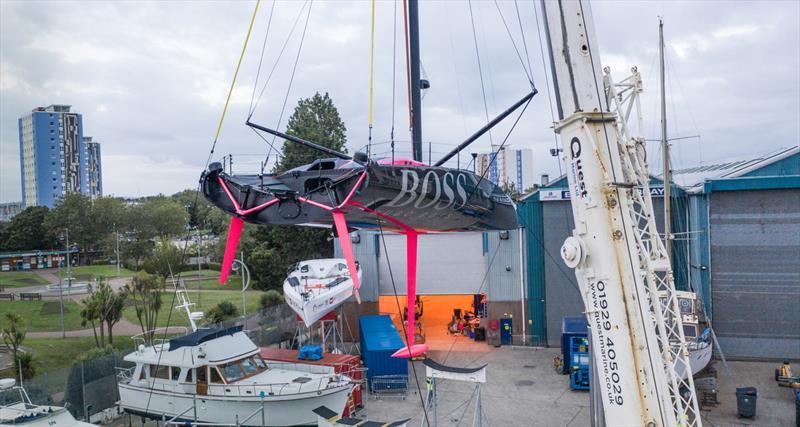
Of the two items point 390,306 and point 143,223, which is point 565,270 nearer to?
point 390,306

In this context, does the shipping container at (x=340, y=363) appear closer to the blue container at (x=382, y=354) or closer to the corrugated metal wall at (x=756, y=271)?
the blue container at (x=382, y=354)

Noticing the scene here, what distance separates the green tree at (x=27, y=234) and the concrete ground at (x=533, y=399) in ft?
127

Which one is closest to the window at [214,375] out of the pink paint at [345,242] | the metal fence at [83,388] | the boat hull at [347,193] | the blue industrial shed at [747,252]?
the metal fence at [83,388]

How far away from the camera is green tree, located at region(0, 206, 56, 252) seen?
4462cm

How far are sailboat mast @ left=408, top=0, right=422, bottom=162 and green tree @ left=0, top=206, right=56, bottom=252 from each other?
1690 inches

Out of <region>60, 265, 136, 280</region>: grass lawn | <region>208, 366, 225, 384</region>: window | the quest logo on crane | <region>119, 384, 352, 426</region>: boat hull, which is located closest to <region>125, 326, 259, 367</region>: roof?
<region>208, 366, 225, 384</region>: window

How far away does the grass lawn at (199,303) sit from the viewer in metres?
29.0

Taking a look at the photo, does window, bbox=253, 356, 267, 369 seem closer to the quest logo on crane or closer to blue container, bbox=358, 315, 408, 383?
blue container, bbox=358, 315, 408, 383

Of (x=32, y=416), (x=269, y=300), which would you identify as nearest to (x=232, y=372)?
(x=32, y=416)

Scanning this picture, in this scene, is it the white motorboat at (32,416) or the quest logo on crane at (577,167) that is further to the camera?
the white motorboat at (32,416)

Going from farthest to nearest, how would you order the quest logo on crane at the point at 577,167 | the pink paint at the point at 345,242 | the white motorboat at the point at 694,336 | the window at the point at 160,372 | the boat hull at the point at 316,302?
the boat hull at the point at 316,302
the white motorboat at the point at 694,336
the window at the point at 160,372
the pink paint at the point at 345,242
the quest logo on crane at the point at 577,167

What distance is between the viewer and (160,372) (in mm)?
13102

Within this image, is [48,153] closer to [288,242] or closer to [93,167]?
[93,167]

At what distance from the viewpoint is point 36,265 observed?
44.5 m
